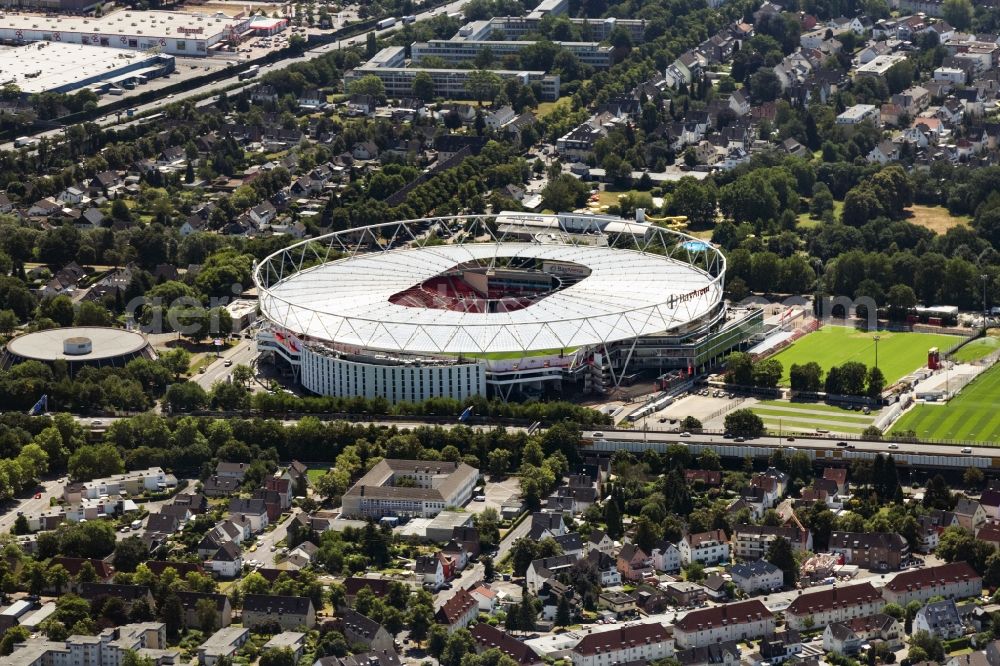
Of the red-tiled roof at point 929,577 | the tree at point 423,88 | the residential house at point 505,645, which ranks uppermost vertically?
the red-tiled roof at point 929,577

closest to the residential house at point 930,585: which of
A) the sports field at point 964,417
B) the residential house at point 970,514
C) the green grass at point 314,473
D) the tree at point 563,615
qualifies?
the residential house at point 970,514

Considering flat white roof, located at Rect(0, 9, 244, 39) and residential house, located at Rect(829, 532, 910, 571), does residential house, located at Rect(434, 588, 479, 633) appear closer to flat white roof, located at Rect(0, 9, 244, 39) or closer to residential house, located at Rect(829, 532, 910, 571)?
residential house, located at Rect(829, 532, 910, 571)

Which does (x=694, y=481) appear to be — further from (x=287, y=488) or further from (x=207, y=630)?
(x=207, y=630)

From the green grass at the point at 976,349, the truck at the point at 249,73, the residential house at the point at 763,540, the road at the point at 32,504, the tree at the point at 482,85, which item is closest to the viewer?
the residential house at the point at 763,540

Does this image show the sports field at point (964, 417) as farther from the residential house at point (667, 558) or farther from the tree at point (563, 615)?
the tree at point (563, 615)

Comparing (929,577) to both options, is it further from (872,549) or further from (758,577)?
(758,577)

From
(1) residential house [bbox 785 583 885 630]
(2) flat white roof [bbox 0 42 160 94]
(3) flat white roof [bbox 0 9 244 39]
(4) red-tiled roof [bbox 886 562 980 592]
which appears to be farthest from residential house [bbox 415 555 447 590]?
(3) flat white roof [bbox 0 9 244 39]
